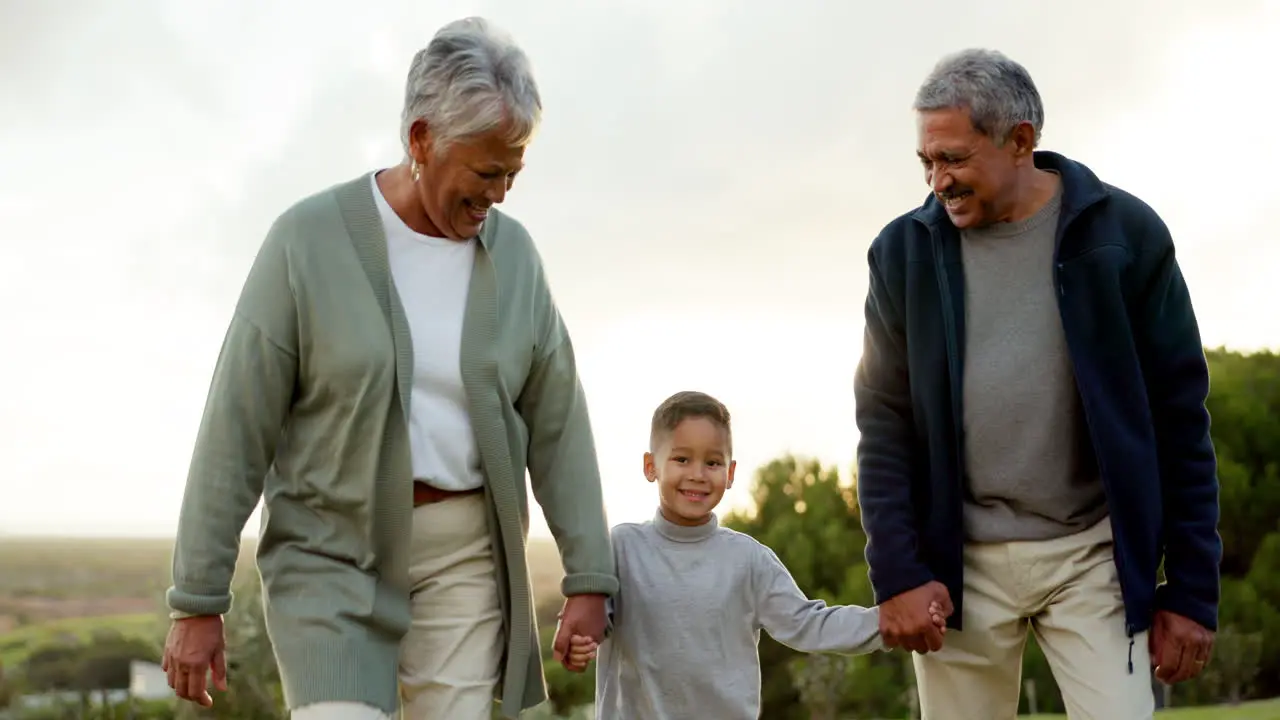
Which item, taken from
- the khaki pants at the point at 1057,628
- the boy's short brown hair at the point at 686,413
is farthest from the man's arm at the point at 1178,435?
the boy's short brown hair at the point at 686,413

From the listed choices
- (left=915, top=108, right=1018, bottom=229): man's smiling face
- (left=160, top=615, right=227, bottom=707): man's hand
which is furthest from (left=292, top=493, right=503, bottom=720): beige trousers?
(left=915, top=108, right=1018, bottom=229): man's smiling face

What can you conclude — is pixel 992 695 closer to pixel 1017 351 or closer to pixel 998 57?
pixel 1017 351

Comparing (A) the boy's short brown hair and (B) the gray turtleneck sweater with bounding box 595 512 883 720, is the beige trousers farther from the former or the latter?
(A) the boy's short brown hair

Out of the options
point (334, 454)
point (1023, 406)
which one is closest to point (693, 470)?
point (1023, 406)

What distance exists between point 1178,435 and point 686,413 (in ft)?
3.92

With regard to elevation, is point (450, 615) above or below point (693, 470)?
below

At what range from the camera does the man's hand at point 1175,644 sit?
11.7ft

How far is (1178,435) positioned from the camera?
3.61 m

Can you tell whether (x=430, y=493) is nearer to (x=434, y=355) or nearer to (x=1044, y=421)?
(x=434, y=355)

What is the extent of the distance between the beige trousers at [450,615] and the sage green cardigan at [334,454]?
43 mm

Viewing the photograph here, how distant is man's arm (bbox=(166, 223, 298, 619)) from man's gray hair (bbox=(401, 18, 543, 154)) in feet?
1.47

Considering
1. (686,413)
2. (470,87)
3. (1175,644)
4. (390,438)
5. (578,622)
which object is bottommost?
(1175,644)

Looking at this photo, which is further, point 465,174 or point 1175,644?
point 1175,644

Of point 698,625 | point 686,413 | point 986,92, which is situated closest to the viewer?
point 986,92
